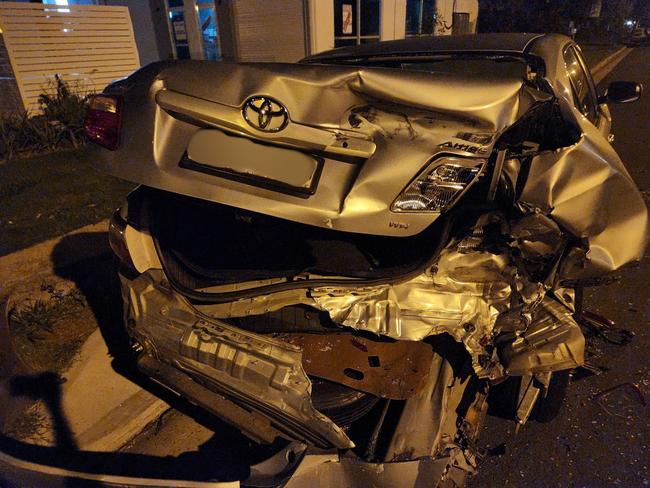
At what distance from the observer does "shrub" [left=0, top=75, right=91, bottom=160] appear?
21.1 ft

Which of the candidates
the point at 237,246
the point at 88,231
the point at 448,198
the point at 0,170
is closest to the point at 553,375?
the point at 448,198

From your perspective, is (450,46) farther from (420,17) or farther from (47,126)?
(420,17)

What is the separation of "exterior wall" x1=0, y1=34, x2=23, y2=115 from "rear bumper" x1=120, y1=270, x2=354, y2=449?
6919mm

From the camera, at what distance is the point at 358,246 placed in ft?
6.95

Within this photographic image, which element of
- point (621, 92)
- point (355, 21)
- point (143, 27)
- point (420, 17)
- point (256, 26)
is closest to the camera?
point (621, 92)

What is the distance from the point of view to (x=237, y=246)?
2166 mm

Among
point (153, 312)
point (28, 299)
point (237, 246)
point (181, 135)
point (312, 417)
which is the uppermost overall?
point (181, 135)

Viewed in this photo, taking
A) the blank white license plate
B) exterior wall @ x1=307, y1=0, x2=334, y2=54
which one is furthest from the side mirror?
exterior wall @ x1=307, y1=0, x2=334, y2=54

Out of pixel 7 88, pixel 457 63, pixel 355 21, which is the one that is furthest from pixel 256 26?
pixel 457 63

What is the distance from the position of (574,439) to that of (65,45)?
9.08m

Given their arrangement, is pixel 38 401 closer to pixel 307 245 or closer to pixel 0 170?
pixel 307 245

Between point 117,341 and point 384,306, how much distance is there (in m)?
2.14

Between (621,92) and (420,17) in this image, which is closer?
(621,92)

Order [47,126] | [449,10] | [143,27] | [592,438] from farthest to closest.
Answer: [449,10] < [143,27] < [47,126] < [592,438]
